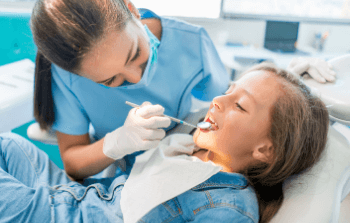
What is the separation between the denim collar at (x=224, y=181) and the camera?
2.95 feet

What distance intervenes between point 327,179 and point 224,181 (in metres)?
0.35

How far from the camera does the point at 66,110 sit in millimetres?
1052

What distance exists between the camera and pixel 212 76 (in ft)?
4.03

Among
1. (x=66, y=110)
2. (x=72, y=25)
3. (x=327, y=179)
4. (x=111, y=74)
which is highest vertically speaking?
(x=72, y=25)

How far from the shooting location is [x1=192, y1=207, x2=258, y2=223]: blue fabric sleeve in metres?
0.79

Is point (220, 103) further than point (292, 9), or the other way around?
point (292, 9)

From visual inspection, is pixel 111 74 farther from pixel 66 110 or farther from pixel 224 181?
pixel 224 181

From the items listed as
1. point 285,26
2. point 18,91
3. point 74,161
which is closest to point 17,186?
point 74,161

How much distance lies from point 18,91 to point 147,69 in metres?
0.79

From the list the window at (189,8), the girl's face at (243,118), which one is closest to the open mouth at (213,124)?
the girl's face at (243,118)

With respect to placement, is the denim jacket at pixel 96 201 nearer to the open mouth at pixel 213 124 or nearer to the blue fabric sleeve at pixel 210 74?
the open mouth at pixel 213 124

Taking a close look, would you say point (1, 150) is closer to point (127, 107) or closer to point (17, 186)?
point (17, 186)

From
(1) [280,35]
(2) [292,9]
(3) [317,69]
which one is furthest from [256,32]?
(3) [317,69]

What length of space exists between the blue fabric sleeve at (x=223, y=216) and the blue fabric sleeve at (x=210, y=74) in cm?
62
